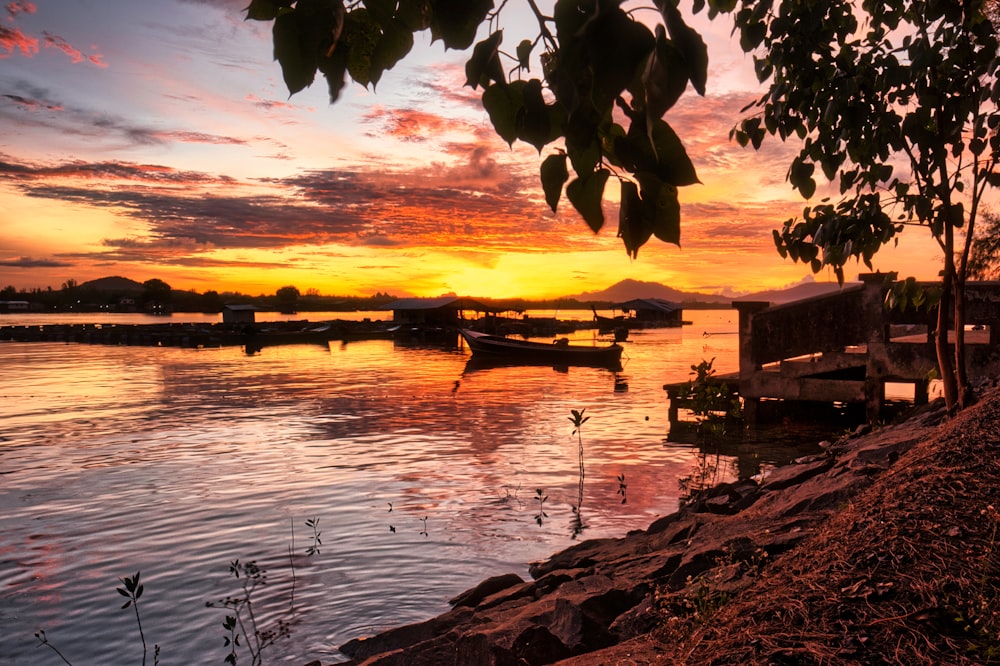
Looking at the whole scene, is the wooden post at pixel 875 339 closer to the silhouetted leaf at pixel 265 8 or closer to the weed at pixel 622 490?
the weed at pixel 622 490

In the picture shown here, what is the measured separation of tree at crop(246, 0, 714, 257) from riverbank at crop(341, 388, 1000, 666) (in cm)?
275

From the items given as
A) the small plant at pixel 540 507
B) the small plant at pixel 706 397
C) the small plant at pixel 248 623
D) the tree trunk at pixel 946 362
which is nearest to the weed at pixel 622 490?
the small plant at pixel 540 507

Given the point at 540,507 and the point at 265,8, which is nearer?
the point at 265,8

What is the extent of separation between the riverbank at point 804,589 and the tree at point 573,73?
2748 millimetres

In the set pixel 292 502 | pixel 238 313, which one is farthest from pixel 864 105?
pixel 238 313

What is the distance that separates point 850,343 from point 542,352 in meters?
29.7

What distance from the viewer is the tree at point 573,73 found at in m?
1.03

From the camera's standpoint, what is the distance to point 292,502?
11.6m

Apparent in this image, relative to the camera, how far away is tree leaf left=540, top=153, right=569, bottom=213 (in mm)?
1358

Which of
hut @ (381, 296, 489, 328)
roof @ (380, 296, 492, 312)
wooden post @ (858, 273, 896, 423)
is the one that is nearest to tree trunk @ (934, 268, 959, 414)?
wooden post @ (858, 273, 896, 423)

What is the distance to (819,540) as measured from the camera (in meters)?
4.53

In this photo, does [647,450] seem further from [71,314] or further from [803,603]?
[71,314]

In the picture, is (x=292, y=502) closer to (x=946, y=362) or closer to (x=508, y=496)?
(x=508, y=496)

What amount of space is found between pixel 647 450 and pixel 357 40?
15.1 meters
